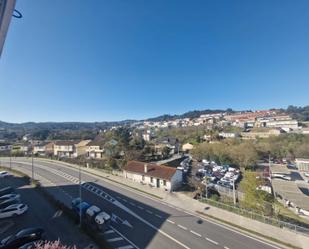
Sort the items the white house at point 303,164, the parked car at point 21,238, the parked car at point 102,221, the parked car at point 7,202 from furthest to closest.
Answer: the white house at point 303,164 < the parked car at point 7,202 < the parked car at point 102,221 < the parked car at point 21,238

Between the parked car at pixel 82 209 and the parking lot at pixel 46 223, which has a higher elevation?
the parked car at pixel 82 209

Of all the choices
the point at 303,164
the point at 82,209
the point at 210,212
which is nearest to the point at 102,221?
the point at 82,209

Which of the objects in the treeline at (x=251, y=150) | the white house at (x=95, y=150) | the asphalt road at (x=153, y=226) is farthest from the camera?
the white house at (x=95, y=150)

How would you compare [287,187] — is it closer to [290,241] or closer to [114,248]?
[290,241]

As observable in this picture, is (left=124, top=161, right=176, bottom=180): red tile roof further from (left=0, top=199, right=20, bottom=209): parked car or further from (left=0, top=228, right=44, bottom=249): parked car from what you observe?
(left=0, top=228, right=44, bottom=249): parked car

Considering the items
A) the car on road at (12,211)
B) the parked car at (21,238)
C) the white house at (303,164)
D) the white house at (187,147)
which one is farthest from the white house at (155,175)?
the white house at (303,164)

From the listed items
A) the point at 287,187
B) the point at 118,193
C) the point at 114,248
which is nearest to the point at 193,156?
the point at 287,187

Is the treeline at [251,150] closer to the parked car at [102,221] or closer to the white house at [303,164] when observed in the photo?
the white house at [303,164]

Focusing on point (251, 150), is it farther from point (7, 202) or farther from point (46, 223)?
point (7, 202)
